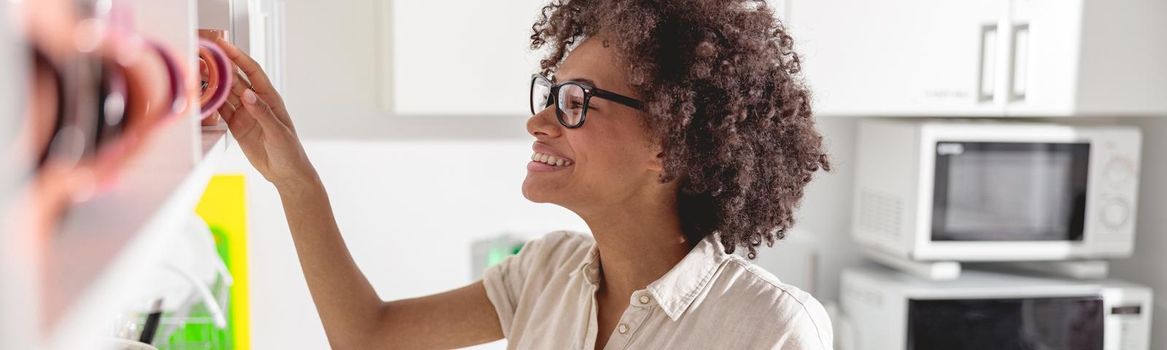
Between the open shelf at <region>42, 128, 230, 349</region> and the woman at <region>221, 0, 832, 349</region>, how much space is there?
69 centimetres

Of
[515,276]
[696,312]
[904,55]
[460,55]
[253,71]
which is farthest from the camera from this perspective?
[904,55]

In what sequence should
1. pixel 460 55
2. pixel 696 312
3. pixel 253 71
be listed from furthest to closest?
1. pixel 460 55
2. pixel 696 312
3. pixel 253 71

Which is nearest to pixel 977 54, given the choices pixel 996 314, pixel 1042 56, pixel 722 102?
pixel 1042 56

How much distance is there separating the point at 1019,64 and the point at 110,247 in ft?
6.98

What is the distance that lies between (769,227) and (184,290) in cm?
114

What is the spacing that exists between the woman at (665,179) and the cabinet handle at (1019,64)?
3.47 ft

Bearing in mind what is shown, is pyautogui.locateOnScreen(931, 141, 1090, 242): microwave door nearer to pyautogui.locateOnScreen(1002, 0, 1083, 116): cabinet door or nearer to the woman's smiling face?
pyautogui.locateOnScreen(1002, 0, 1083, 116): cabinet door

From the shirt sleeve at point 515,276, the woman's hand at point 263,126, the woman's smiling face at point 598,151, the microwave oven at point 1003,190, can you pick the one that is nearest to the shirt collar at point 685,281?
the woman's smiling face at point 598,151

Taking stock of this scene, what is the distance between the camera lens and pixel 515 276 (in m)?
1.48

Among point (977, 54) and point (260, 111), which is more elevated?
point (977, 54)

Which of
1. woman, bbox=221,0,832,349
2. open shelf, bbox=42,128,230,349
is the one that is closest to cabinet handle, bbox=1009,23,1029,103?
woman, bbox=221,0,832,349

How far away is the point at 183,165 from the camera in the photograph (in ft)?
1.73

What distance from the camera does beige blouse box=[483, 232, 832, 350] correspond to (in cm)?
119

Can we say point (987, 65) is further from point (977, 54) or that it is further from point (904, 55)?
point (904, 55)
